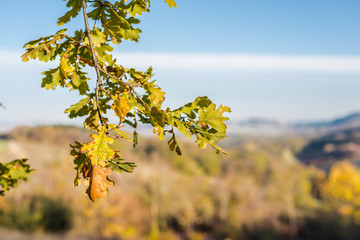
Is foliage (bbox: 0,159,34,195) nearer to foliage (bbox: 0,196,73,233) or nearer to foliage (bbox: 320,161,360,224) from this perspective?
foliage (bbox: 0,196,73,233)

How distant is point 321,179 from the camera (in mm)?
60219

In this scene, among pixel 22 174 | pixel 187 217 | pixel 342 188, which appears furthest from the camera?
pixel 342 188

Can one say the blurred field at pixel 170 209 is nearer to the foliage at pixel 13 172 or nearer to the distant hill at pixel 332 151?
the foliage at pixel 13 172

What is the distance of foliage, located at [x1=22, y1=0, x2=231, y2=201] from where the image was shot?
154cm

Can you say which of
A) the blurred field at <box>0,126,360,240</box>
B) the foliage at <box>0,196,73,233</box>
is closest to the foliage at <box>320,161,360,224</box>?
the blurred field at <box>0,126,360,240</box>

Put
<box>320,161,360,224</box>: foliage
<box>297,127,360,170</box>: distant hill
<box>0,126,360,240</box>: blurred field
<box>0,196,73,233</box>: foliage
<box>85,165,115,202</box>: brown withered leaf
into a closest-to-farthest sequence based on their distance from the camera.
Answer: <box>85,165,115,202</box>: brown withered leaf
<box>0,196,73,233</box>: foliage
<box>0,126,360,240</box>: blurred field
<box>320,161,360,224</box>: foliage
<box>297,127,360,170</box>: distant hill

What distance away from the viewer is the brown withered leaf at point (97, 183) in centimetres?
148

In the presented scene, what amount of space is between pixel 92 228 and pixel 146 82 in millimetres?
29891

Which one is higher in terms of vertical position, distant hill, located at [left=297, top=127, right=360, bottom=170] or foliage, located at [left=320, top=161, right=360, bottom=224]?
distant hill, located at [left=297, top=127, right=360, bottom=170]

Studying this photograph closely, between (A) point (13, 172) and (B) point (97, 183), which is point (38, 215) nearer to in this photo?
(A) point (13, 172)

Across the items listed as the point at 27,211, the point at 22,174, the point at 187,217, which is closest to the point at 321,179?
the point at 187,217

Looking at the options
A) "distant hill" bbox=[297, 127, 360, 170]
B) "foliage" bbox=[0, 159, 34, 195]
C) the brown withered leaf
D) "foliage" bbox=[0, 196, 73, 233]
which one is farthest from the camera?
"distant hill" bbox=[297, 127, 360, 170]

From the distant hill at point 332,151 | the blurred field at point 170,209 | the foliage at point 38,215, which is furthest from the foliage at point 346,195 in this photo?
the distant hill at point 332,151

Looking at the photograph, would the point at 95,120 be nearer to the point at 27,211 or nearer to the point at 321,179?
the point at 27,211
